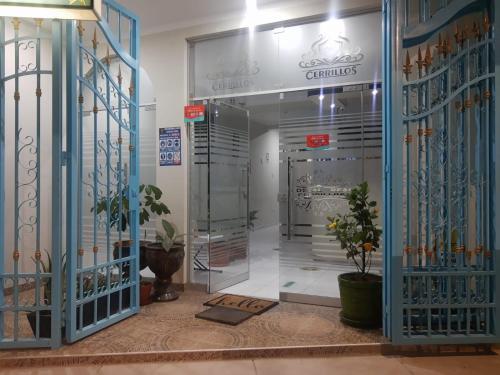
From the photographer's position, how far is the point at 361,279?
338 centimetres

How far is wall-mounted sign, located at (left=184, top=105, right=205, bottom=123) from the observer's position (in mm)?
4387

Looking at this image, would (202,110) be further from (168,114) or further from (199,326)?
(199,326)

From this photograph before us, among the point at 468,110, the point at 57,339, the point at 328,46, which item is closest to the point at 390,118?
the point at 468,110

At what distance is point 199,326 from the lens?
11.0 feet

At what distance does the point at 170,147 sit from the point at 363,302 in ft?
8.88

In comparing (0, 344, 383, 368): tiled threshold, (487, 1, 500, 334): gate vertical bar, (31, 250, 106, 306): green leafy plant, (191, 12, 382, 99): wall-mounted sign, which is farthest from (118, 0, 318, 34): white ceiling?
(0, 344, 383, 368): tiled threshold

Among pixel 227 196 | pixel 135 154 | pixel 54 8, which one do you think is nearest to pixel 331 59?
pixel 227 196

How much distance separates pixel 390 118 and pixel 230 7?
2273mm

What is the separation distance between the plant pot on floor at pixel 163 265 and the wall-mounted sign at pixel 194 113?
1430 millimetres

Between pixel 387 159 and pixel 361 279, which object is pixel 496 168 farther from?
pixel 361 279

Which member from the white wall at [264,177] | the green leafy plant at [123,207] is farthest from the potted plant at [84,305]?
the white wall at [264,177]

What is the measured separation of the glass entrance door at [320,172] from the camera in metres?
3.78

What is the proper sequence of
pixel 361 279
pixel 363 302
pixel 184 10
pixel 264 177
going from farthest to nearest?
pixel 264 177
pixel 184 10
pixel 361 279
pixel 363 302

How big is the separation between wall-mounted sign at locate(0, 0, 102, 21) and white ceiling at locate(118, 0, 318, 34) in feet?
6.41
